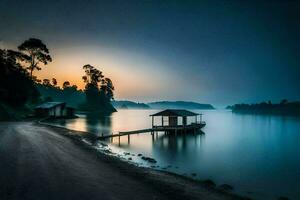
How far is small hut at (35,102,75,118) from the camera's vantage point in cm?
6066

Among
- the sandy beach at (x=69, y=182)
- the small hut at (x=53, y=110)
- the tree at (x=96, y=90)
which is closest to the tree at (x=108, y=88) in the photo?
the tree at (x=96, y=90)

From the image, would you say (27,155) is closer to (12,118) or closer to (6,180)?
(6,180)

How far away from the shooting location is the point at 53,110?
65.8 metres

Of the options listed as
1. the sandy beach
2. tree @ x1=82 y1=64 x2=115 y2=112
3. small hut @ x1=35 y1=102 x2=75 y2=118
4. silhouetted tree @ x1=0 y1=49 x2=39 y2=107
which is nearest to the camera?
the sandy beach

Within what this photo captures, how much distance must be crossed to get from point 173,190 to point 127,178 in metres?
2.86

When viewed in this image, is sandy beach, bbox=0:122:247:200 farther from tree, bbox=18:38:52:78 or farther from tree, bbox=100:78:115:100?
tree, bbox=100:78:115:100

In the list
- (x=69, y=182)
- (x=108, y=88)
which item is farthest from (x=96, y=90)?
(x=69, y=182)

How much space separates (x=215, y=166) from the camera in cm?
2650

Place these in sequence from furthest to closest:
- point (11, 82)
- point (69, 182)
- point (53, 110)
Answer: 1. point (53, 110)
2. point (11, 82)
3. point (69, 182)

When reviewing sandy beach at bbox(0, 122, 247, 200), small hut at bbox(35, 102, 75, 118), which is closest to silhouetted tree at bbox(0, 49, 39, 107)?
small hut at bbox(35, 102, 75, 118)

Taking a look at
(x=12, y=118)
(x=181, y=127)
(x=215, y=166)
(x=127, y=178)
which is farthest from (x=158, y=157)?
(x=12, y=118)

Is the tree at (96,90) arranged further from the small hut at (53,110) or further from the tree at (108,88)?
the small hut at (53,110)

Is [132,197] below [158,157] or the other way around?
the other way around

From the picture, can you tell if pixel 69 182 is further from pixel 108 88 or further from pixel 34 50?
pixel 108 88
